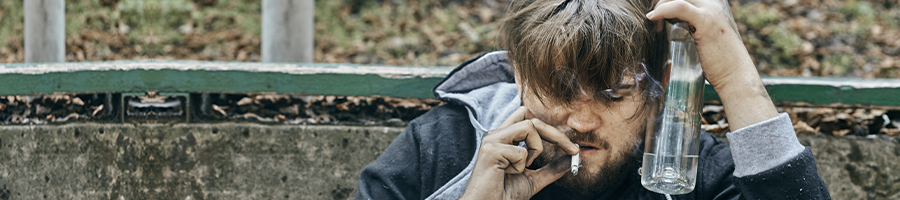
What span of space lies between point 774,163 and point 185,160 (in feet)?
7.67

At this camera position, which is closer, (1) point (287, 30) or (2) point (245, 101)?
(2) point (245, 101)

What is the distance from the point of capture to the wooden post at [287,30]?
130 inches

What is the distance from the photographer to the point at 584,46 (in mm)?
1707

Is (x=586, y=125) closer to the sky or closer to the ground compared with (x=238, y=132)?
closer to the sky

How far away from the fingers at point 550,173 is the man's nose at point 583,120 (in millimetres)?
117

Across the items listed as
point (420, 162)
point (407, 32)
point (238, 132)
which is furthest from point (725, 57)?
point (407, 32)

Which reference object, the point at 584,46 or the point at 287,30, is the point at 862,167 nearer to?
the point at 584,46

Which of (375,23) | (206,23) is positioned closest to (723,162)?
(375,23)

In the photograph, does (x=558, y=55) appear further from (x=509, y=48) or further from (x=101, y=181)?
Answer: (x=101, y=181)

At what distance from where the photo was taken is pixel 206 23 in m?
6.52

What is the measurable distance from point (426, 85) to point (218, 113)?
3.13 ft

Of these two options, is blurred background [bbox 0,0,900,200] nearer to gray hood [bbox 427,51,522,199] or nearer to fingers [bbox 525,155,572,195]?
gray hood [bbox 427,51,522,199]

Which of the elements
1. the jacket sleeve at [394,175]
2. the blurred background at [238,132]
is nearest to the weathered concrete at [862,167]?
the blurred background at [238,132]

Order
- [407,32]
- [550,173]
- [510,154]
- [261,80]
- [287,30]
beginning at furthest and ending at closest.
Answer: [407,32] < [287,30] < [261,80] < [550,173] < [510,154]
